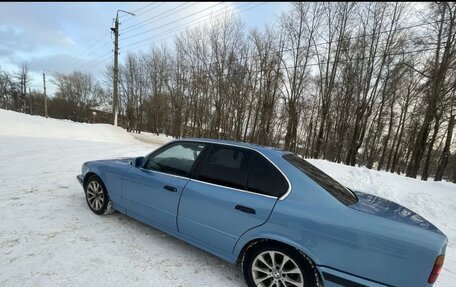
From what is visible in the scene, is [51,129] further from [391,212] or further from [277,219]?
[391,212]

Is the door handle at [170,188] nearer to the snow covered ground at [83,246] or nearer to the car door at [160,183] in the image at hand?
the car door at [160,183]

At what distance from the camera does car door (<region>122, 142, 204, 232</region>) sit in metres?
3.22

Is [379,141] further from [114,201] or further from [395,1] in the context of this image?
[114,201]

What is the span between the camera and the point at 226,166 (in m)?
3.00

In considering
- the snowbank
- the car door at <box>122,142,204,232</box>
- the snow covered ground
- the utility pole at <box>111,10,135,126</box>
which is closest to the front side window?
the car door at <box>122,142,204,232</box>

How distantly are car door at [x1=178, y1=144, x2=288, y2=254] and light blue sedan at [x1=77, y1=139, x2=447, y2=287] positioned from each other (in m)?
0.01

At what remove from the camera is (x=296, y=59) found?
23.0 m

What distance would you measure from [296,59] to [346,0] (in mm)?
5558

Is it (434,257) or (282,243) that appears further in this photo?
(282,243)

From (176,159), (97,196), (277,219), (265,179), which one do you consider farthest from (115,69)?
(277,219)

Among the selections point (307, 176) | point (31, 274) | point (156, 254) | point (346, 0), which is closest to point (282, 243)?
point (307, 176)

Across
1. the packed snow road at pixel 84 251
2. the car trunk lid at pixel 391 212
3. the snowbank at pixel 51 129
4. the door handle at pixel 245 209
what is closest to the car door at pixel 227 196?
the door handle at pixel 245 209

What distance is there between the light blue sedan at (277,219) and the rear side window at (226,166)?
0.04ft

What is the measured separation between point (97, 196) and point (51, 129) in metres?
14.7
